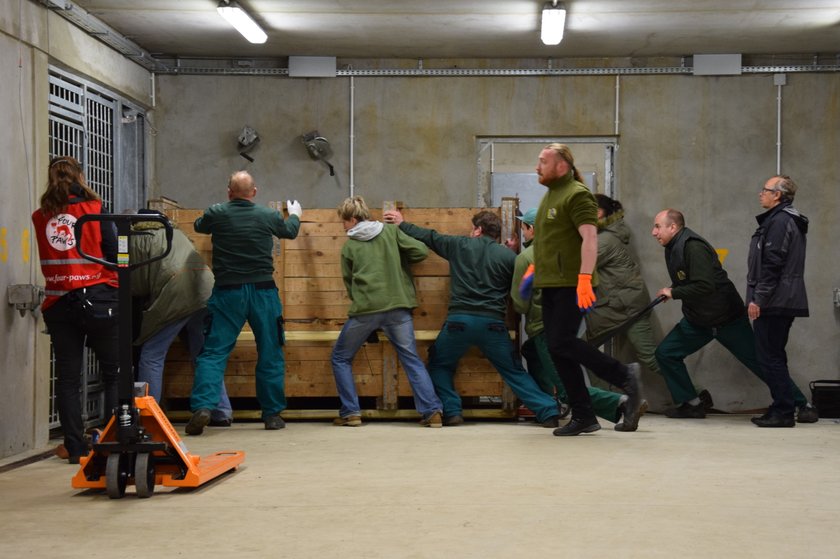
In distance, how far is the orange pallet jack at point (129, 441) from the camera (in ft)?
16.9

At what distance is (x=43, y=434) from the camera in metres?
7.48

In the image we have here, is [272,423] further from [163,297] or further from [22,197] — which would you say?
[22,197]

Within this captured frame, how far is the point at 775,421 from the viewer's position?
871 cm

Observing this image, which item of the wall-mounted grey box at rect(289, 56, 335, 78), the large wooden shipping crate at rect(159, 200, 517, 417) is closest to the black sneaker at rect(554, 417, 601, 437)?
the large wooden shipping crate at rect(159, 200, 517, 417)

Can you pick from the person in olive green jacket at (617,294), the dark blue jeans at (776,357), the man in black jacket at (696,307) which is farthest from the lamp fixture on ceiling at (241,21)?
the dark blue jeans at (776,357)

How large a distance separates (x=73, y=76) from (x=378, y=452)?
403 centimetres

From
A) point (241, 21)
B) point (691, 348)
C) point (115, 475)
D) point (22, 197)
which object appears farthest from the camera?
point (691, 348)

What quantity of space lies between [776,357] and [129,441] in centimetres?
561

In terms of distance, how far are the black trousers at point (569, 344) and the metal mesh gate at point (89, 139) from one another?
3.39m

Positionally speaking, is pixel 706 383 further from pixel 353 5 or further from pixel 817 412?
pixel 353 5

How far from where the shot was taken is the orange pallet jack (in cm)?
516

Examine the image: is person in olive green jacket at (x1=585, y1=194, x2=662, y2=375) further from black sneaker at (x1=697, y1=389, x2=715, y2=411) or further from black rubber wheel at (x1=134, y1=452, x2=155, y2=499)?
black rubber wheel at (x1=134, y1=452, x2=155, y2=499)

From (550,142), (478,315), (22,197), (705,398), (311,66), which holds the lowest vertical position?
(705,398)

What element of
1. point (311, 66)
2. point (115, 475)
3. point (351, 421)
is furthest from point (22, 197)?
point (311, 66)
